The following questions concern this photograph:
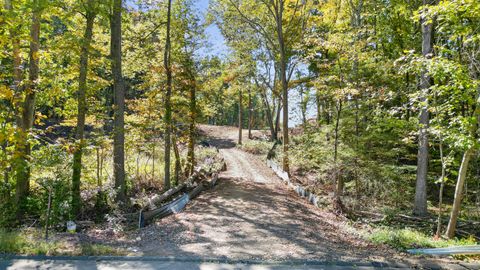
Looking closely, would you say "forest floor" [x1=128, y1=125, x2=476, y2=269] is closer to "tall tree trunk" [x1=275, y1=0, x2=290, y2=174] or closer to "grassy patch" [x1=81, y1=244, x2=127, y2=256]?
"grassy patch" [x1=81, y1=244, x2=127, y2=256]

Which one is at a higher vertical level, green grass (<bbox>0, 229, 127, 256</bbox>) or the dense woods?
the dense woods

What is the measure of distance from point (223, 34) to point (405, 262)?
1910 cm

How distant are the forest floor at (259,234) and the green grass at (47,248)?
639 millimetres

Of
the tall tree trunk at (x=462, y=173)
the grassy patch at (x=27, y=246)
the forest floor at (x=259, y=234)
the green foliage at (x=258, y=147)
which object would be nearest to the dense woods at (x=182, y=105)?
the tall tree trunk at (x=462, y=173)

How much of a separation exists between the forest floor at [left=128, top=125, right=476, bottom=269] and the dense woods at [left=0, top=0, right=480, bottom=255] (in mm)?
1846

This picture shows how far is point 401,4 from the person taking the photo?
1395 cm

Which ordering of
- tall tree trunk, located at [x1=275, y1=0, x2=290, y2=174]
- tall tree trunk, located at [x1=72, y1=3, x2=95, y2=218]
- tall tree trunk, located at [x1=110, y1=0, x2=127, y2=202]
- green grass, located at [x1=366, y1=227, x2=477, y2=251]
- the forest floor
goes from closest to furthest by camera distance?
1. the forest floor
2. green grass, located at [x1=366, y1=227, x2=477, y2=251]
3. tall tree trunk, located at [x1=72, y1=3, x2=95, y2=218]
4. tall tree trunk, located at [x1=110, y1=0, x2=127, y2=202]
5. tall tree trunk, located at [x1=275, y1=0, x2=290, y2=174]

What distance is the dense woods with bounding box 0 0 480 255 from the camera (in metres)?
7.44

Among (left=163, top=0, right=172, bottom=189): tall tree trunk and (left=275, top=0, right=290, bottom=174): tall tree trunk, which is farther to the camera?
(left=275, top=0, right=290, bottom=174): tall tree trunk

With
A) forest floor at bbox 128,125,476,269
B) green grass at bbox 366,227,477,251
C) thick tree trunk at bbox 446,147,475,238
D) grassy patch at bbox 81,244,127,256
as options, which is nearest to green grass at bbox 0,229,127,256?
grassy patch at bbox 81,244,127,256

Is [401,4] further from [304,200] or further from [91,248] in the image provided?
[91,248]

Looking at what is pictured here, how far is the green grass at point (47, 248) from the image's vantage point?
5.81m

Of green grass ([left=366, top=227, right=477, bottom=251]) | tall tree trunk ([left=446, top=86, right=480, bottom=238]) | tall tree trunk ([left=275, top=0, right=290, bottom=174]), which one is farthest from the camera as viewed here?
tall tree trunk ([left=275, top=0, right=290, bottom=174])

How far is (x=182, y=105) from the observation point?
12672mm
